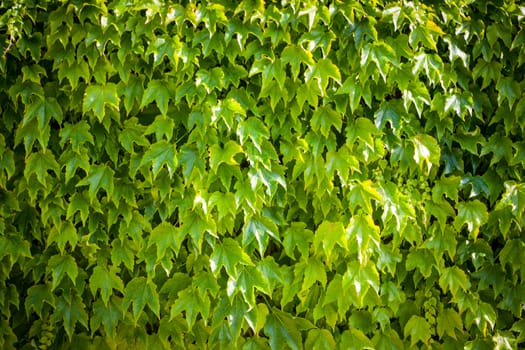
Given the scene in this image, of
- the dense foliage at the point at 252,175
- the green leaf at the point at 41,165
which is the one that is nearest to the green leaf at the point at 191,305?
the dense foliage at the point at 252,175

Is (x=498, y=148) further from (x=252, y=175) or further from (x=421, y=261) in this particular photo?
(x=252, y=175)

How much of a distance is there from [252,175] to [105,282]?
2.65 feet

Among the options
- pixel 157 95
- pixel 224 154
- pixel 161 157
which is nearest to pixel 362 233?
pixel 224 154

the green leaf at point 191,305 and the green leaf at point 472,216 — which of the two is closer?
A: the green leaf at point 191,305

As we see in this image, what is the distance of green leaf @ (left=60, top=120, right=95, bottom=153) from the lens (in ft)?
8.26

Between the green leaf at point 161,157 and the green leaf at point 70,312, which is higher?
the green leaf at point 161,157

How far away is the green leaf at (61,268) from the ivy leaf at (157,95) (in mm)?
761

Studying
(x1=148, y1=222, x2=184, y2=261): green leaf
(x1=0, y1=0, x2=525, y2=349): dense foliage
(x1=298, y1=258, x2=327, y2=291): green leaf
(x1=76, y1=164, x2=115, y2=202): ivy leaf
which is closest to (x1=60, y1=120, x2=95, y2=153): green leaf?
(x1=0, y1=0, x2=525, y2=349): dense foliage

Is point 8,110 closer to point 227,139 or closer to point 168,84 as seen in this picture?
point 168,84

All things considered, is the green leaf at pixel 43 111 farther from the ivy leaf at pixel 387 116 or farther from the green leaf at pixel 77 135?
the ivy leaf at pixel 387 116

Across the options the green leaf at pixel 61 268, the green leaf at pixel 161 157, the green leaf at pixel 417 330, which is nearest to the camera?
the green leaf at pixel 161 157

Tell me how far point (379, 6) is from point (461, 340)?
5.28 ft

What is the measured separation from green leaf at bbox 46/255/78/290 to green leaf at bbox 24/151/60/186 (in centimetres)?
34

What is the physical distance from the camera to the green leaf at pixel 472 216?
8.71ft
